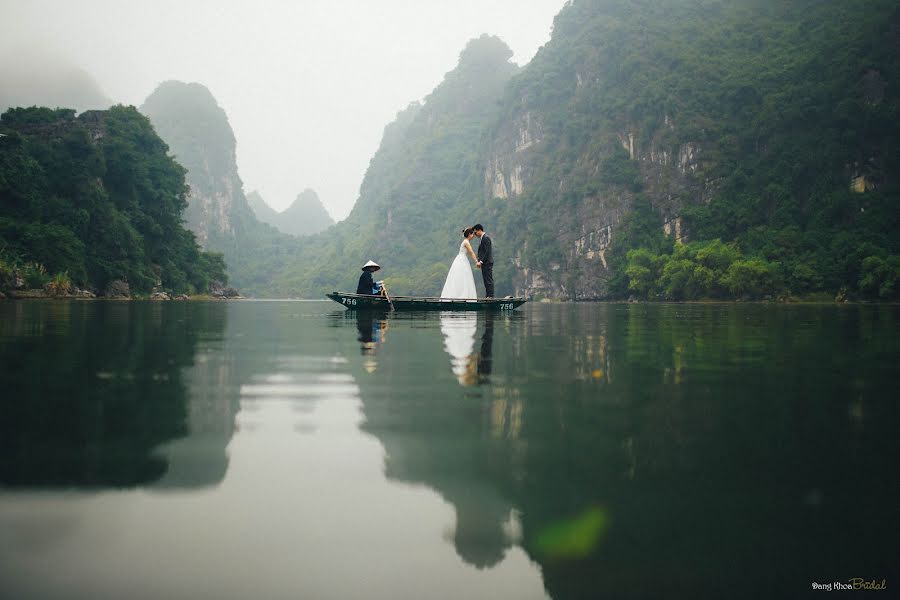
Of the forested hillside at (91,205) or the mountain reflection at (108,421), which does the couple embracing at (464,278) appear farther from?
the forested hillside at (91,205)

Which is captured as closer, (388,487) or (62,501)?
(62,501)

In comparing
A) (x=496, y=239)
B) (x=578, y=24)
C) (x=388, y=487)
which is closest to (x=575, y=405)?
(x=388, y=487)

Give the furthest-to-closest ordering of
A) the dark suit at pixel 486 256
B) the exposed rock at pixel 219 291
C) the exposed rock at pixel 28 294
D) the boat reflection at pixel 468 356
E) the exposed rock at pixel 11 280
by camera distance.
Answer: the exposed rock at pixel 219 291 → the exposed rock at pixel 28 294 → the exposed rock at pixel 11 280 → the dark suit at pixel 486 256 → the boat reflection at pixel 468 356

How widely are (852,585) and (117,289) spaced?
53134 millimetres

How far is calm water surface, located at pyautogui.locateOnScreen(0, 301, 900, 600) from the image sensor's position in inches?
71.9

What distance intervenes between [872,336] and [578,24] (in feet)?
513

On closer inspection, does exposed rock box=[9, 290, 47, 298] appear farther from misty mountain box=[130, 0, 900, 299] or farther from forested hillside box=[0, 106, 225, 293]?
misty mountain box=[130, 0, 900, 299]

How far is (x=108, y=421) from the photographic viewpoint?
11.7 ft

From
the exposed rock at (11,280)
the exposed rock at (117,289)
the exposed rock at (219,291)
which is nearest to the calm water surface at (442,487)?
the exposed rock at (11,280)

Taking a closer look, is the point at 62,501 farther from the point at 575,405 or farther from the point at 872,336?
A: the point at 872,336

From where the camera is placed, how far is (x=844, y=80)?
7931 centimetres

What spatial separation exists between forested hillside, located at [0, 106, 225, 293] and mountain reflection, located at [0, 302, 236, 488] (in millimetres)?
31085

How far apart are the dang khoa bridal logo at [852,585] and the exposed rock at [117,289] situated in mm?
52791

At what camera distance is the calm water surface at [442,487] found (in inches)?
71.9
